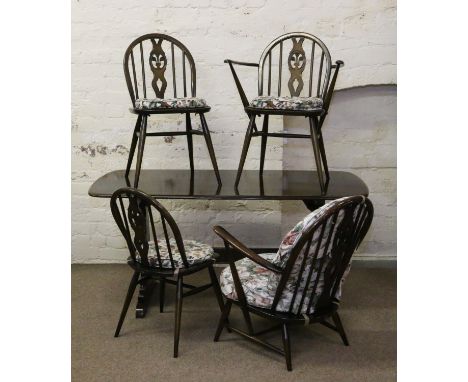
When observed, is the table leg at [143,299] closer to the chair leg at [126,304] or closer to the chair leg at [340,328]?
the chair leg at [126,304]

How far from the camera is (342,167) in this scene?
4094 mm

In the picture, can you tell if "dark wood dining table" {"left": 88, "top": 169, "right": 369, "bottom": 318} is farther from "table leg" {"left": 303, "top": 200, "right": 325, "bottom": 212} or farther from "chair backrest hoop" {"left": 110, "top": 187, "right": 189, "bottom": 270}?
"chair backrest hoop" {"left": 110, "top": 187, "right": 189, "bottom": 270}

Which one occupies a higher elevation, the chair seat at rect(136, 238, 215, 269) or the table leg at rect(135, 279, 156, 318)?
the chair seat at rect(136, 238, 215, 269)

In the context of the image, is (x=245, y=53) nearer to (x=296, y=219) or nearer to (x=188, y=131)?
(x=188, y=131)

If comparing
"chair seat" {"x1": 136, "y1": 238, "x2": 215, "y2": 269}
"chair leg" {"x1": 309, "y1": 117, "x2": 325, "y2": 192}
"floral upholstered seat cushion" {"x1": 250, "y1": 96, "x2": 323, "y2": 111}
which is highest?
"floral upholstered seat cushion" {"x1": 250, "y1": 96, "x2": 323, "y2": 111}

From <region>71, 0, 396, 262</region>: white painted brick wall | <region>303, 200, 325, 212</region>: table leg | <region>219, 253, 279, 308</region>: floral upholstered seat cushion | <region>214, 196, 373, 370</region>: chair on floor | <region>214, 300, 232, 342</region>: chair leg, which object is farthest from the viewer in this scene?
<region>71, 0, 396, 262</region>: white painted brick wall

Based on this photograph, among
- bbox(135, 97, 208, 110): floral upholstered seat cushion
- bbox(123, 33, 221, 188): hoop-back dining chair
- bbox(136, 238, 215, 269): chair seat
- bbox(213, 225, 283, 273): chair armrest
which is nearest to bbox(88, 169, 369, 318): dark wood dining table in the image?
bbox(123, 33, 221, 188): hoop-back dining chair

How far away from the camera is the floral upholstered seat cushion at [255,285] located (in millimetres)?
2609

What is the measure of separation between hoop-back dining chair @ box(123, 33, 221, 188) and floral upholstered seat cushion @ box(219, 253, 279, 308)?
31.0 inches

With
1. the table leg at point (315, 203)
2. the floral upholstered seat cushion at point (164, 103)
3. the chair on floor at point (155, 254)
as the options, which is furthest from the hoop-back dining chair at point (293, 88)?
the chair on floor at point (155, 254)

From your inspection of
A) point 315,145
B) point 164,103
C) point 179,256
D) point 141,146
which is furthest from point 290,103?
point 179,256

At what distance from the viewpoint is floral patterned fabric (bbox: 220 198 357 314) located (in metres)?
2.44

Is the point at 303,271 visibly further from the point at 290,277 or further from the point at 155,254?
the point at 155,254

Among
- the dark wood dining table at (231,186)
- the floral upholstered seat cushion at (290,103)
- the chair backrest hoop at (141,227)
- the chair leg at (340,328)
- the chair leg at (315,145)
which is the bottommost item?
the chair leg at (340,328)
